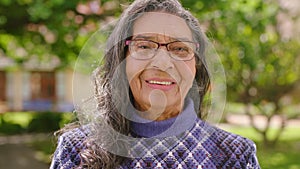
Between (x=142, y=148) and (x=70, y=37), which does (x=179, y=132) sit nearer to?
(x=142, y=148)

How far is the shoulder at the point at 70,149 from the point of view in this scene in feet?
4.98

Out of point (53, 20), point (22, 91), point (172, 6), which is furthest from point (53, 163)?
point (22, 91)

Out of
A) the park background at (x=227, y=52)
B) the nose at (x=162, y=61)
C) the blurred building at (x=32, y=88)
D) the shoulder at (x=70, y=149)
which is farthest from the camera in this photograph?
the blurred building at (x=32, y=88)

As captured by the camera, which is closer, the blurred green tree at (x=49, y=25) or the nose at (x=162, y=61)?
the nose at (x=162, y=61)

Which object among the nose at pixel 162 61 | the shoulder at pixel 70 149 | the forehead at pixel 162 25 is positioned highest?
the forehead at pixel 162 25

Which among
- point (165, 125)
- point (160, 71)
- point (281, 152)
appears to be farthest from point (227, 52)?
point (160, 71)

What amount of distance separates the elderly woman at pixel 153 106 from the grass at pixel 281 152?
255 inches

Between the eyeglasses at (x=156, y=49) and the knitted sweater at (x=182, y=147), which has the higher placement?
the eyeglasses at (x=156, y=49)

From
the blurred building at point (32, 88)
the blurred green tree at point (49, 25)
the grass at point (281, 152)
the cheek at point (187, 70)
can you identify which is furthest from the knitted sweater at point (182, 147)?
the blurred building at point (32, 88)

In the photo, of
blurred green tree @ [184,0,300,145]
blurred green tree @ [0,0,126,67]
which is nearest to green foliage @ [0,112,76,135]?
blurred green tree @ [0,0,126,67]

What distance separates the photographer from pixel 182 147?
1526 millimetres

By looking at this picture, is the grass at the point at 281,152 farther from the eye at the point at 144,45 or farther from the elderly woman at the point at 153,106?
the eye at the point at 144,45

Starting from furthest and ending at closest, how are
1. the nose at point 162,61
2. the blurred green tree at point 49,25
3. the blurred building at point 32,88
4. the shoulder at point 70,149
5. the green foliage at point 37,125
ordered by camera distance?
the blurred building at point 32,88
the green foliage at point 37,125
the blurred green tree at point 49,25
the shoulder at point 70,149
the nose at point 162,61

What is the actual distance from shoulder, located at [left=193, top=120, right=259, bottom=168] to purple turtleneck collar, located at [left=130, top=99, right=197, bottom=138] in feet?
0.26
